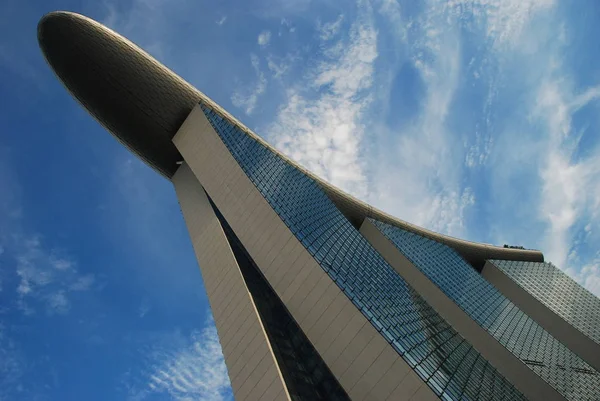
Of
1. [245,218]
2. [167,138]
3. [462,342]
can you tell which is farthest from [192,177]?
[462,342]

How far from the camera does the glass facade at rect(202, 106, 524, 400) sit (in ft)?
67.7

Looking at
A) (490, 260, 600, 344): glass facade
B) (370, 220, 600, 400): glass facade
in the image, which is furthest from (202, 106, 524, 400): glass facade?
(490, 260, 600, 344): glass facade

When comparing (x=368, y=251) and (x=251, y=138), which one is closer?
(x=368, y=251)

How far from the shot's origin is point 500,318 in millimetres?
46125

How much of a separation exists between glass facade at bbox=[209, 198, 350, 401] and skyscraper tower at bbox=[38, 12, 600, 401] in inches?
3.8

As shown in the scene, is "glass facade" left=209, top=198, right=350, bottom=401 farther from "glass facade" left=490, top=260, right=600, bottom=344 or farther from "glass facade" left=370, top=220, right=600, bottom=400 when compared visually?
"glass facade" left=490, top=260, right=600, bottom=344

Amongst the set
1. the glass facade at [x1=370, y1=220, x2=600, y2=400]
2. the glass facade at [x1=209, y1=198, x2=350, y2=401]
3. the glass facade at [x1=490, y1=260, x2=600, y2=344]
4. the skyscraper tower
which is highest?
the glass facade at [x1=490, y1=260, x2=600, y2=344]

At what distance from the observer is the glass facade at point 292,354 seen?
2497 cm

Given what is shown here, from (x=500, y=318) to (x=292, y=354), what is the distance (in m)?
27.9

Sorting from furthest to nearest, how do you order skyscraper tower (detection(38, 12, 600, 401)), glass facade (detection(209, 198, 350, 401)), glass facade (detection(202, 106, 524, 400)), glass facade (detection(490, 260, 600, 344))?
1. glass facade (detection(490, 260, 600, 344))
2. glass facade (detection(209, 198, 350, 401))
3. skyscraper tower (detection(38, 12, 600, 401))
4. glass facade (detection(202, 106, 524, 400))

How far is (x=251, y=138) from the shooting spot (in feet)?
129

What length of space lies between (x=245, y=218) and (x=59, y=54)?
23191 mm

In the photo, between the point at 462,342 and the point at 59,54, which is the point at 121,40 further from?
the point at 462,342

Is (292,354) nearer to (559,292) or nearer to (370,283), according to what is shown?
(370,283)
